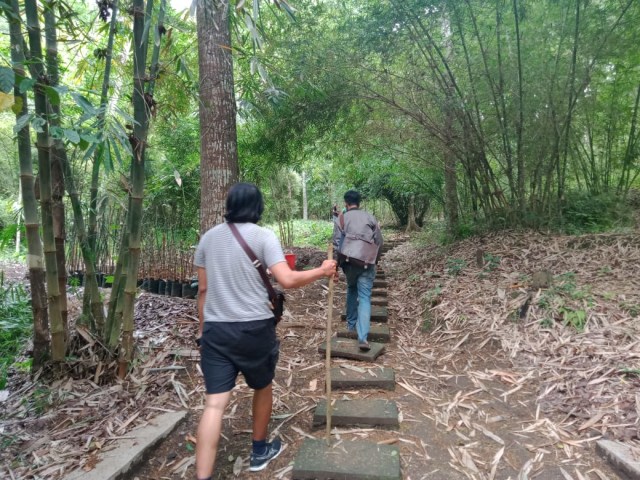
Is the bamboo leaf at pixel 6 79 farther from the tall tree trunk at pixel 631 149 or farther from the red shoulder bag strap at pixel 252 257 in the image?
the tall tree trunk at pixel 631 149

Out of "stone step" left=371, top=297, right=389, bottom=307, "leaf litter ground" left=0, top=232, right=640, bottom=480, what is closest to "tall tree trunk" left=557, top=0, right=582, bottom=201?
"leaf litter ground" left=0, top=232, right=640, bottom=480

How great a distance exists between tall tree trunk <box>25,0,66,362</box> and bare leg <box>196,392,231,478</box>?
144 centimetres

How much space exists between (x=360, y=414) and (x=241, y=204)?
148 cm

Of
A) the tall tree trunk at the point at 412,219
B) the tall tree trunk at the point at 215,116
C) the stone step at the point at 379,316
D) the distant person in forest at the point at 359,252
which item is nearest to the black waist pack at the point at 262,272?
the distant person in forest at the point at 359,252

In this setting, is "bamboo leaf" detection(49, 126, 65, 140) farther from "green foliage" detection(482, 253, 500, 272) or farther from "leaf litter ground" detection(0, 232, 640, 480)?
"green foliage" detection(482, 253, 500, 272)

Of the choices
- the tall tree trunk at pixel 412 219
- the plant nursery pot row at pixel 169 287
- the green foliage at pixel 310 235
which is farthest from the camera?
the tall tree trunk at pixel 412 219

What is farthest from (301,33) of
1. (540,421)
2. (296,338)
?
(540,421)

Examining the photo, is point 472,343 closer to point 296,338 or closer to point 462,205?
point 296,338

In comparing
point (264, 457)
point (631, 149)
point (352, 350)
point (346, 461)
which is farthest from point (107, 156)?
point (631, 149)

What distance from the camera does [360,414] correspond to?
242 centimetres

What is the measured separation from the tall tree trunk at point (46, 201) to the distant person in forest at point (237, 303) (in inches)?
48.4

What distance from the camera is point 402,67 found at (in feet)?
17.3

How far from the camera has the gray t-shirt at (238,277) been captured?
6.07 feet

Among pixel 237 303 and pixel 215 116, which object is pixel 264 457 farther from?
pixel 215 116
